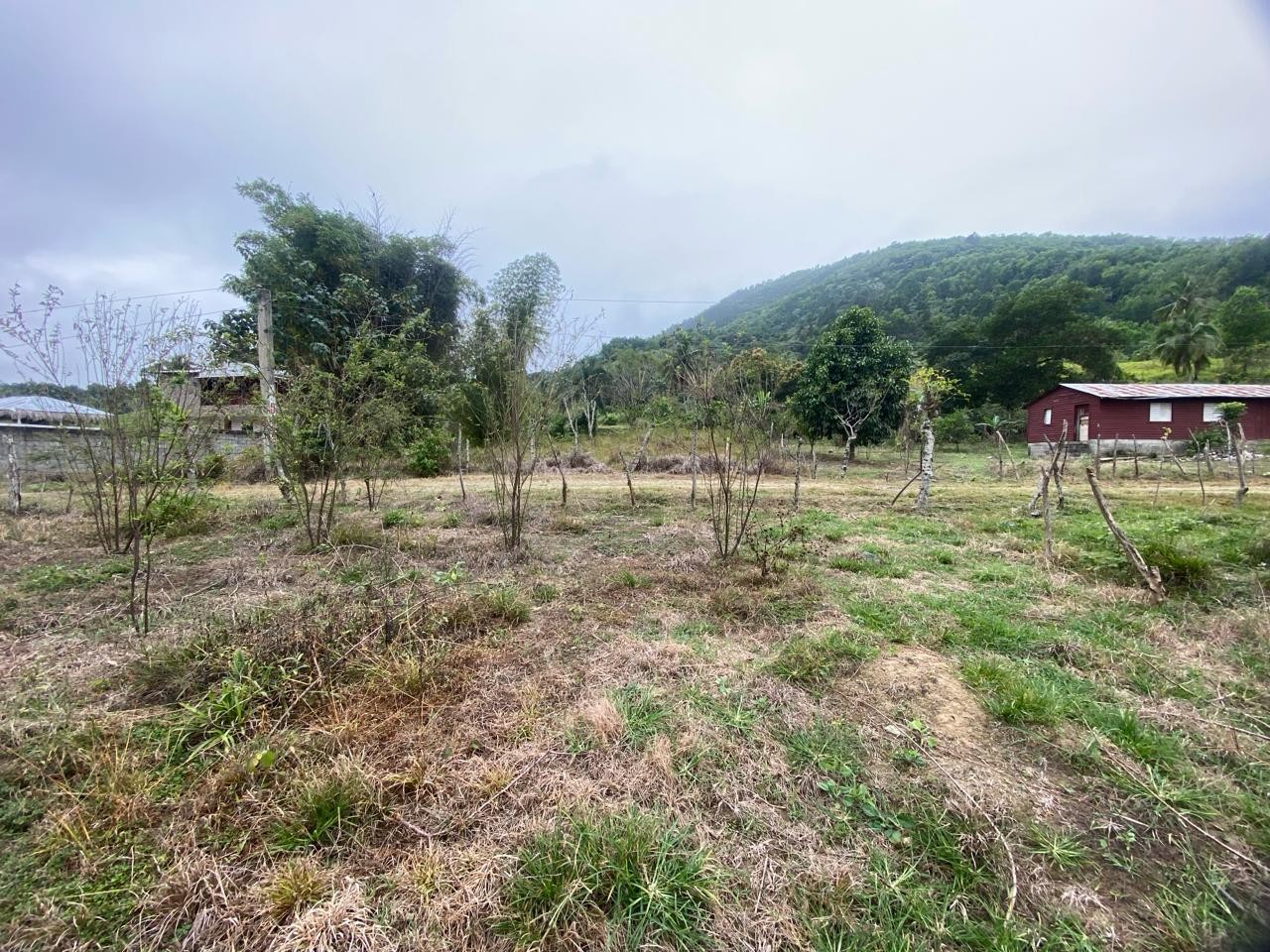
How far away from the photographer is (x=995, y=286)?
34.7 meters

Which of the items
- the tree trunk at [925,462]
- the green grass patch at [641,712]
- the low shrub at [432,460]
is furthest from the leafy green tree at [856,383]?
the green grass patch at [641,712]

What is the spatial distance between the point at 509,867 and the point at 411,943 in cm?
32

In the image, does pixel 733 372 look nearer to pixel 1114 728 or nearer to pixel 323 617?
pixel 1114 728

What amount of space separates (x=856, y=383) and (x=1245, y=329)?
32880mm

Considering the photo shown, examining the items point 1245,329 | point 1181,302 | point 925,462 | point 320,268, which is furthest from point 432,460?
point 1245,329

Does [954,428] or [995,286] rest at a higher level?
[995,286]

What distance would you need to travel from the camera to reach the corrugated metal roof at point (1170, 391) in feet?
61.6

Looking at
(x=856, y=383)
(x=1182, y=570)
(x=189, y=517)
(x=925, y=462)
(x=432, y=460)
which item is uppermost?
(x=856, y=383)

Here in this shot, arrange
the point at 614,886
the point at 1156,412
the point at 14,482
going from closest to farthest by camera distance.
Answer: the point at 614,886 → the point at 14,482 → the point at 1156,412

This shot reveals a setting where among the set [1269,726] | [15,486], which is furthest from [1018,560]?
[15,486]

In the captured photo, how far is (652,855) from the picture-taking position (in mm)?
1611

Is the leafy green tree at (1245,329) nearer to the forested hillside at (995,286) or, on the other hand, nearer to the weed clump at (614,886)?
the forested hillside at (995,286)

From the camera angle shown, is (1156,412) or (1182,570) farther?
(1156,412)

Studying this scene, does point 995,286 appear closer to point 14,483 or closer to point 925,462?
point 925,462
